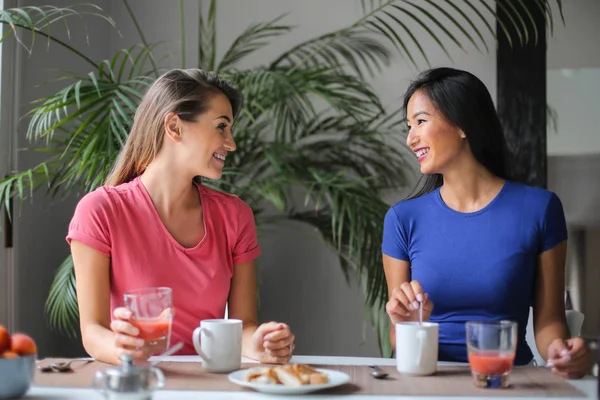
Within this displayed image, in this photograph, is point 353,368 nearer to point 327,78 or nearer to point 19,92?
point 327,78

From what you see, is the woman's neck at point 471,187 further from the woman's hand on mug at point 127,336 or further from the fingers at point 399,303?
the woman's hand on mug at point 127,336

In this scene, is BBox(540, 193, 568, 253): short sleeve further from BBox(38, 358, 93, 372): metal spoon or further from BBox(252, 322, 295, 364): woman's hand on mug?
BBox(38, 358, 93, 372): metal spoon

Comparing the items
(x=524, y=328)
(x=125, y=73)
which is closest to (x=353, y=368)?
(x=524, y=328)

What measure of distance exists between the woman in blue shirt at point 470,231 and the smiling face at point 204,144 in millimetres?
468

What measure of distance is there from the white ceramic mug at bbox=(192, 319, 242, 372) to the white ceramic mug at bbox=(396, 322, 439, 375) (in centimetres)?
30

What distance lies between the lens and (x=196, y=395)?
122cm

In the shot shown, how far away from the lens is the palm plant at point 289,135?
2496 mm

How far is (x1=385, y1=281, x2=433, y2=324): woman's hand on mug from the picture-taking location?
154 cm

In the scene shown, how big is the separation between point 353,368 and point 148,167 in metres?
0.79

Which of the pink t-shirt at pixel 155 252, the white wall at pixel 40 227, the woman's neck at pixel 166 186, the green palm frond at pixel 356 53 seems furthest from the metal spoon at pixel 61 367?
the green palm frond at pixel 356 53

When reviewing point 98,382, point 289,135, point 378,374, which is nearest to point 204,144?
point 378,374

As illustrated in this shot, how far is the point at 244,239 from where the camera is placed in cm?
192

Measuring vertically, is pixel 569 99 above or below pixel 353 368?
above

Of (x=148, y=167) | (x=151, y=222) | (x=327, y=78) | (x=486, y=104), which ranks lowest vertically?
(x=151, y=222)
